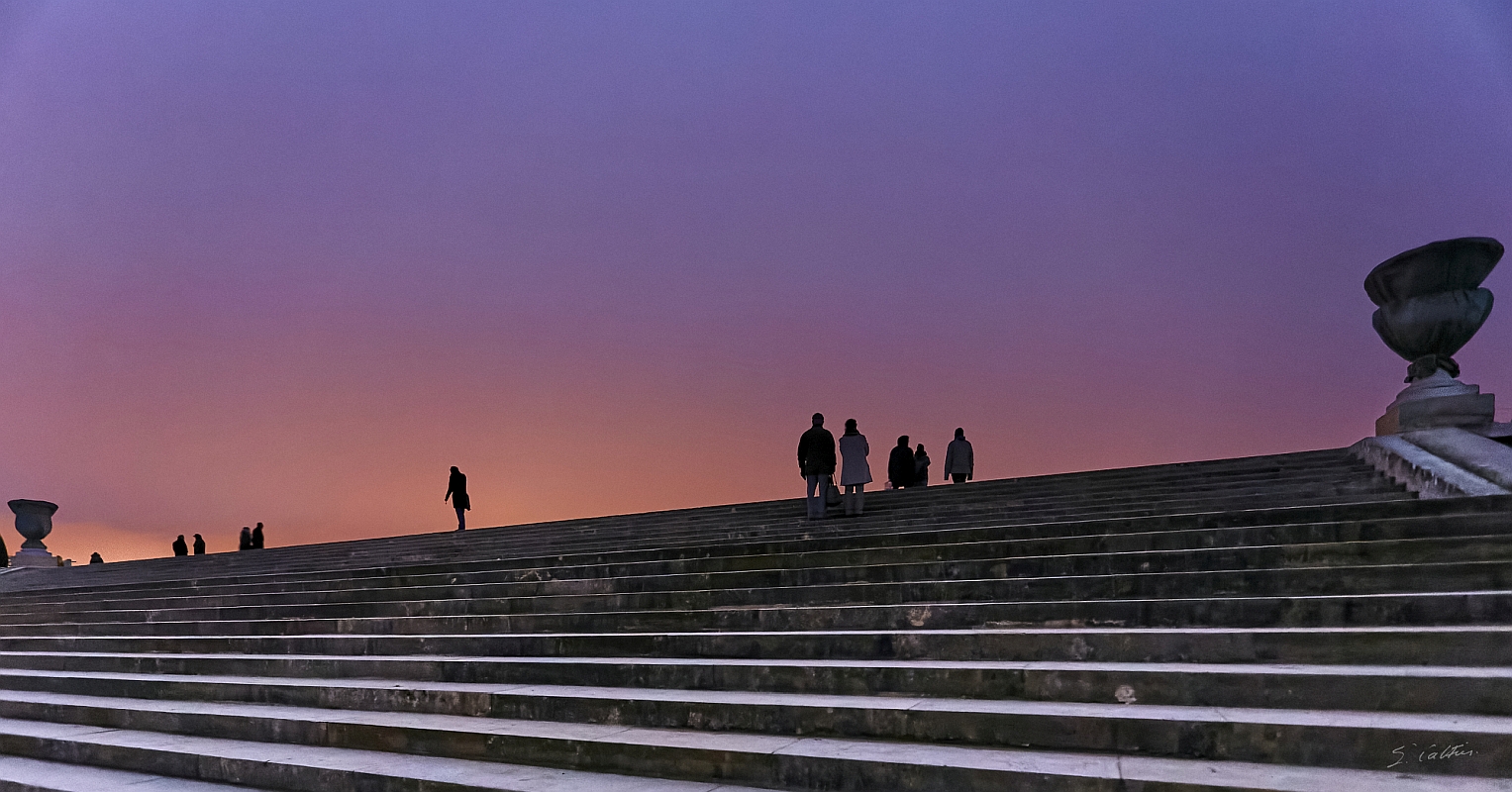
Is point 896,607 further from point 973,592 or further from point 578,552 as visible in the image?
point 578,552

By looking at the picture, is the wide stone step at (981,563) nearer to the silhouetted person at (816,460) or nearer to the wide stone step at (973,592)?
the wide stone step at (973,592)

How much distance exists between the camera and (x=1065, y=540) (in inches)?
239

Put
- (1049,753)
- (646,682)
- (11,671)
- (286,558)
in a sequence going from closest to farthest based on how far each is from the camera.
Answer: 1. (1049,753)
2. (646,682)
3. (11,671)
4. (286,558)

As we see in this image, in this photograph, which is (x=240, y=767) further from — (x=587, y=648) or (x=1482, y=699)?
(x=1482, y=699)

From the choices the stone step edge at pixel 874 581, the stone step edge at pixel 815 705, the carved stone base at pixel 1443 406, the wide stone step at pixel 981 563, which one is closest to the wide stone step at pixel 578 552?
the wide stone step at pixel 981 563

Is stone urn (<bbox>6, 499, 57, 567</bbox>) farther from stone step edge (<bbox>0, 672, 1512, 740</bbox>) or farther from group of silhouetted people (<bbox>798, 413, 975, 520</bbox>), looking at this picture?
group of silhouetted people (<bbox>798, 413, 975, 520</bbox>)

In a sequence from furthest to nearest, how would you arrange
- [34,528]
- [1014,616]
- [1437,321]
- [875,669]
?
[34,528], [1437,321], [1014,616], [875,669]

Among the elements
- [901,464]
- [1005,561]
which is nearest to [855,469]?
[901,464]

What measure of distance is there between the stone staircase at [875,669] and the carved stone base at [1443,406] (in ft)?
2.29

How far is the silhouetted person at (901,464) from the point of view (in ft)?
45.4

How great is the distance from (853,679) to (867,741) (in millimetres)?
515

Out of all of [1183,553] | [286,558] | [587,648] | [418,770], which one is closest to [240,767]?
[418,770]

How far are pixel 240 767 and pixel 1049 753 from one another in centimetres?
431
